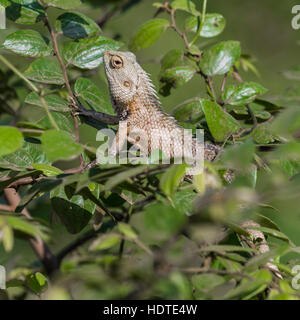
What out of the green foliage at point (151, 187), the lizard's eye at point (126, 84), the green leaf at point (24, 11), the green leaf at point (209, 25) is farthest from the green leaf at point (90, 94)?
the lizard's eye at point (126, 84)

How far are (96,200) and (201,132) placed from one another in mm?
761

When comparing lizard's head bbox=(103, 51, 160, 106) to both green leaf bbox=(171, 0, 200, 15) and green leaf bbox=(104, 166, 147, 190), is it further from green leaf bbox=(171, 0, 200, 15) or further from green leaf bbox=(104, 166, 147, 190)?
green leaf bbox=(104, 166, 147, 190)

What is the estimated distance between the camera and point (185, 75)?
1958mm

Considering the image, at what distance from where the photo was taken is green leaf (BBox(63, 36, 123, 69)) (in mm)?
1756

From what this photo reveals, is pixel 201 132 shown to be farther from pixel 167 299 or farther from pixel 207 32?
pixel 167 299

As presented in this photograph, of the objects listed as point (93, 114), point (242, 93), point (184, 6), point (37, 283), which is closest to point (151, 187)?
point (37, 283)

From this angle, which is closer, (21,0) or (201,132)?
(21,0)

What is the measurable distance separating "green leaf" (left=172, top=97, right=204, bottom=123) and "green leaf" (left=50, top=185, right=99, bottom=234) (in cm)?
70

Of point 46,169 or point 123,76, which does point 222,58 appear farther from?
point 46,169

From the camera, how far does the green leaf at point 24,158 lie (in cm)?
141

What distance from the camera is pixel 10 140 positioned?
3.17ft

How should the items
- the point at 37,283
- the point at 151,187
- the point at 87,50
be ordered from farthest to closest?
the point at 87,50
the point at 37,283
the point at 151,187

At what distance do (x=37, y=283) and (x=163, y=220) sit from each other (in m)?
0.76

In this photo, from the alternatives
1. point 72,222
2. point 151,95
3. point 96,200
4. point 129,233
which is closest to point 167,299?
point 129,233
